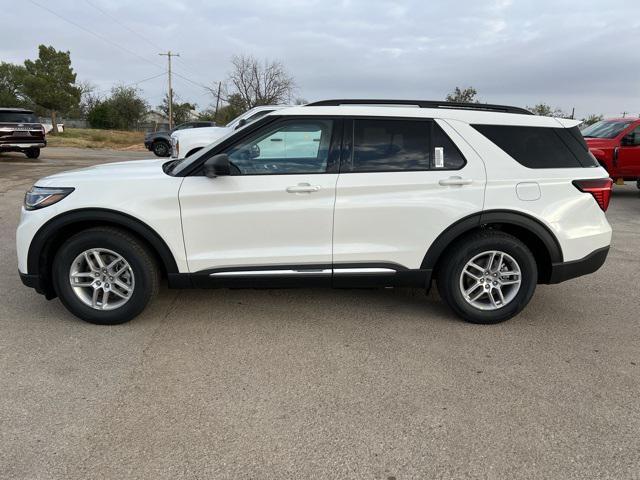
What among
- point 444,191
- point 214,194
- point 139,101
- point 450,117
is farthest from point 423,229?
point 139,101

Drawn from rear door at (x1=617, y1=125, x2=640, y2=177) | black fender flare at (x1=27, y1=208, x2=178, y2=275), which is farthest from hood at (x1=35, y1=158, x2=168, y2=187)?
rear door at (x1=617, y1=125, x2=640, y2=177)

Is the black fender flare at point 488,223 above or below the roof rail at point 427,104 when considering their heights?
→ below

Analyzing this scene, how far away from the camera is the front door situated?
3.75 meters

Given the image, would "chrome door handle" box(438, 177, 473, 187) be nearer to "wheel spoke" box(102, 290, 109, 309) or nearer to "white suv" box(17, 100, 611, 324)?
"white suv" box(17, 100, 611, 324)

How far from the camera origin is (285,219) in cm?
378

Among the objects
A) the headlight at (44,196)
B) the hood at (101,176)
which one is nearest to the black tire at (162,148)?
the hood at (101,176)

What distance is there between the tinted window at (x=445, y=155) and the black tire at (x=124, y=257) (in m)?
2.37

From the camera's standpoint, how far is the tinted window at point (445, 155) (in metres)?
3.88

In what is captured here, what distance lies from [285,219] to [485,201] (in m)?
1.56

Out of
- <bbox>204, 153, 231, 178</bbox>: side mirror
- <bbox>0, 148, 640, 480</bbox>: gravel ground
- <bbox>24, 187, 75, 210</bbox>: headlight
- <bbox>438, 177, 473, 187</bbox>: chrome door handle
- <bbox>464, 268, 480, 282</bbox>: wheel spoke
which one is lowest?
<bbox>0, 148, 640, 480</bbox>: gravel ground

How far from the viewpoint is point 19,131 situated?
1745cm

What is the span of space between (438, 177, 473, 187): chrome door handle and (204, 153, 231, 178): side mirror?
164cm

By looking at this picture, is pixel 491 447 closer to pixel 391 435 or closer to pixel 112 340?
pixel 391 435

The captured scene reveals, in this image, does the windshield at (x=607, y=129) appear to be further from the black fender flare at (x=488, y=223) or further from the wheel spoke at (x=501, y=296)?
the wheel spoke at (x=501, y=296)
